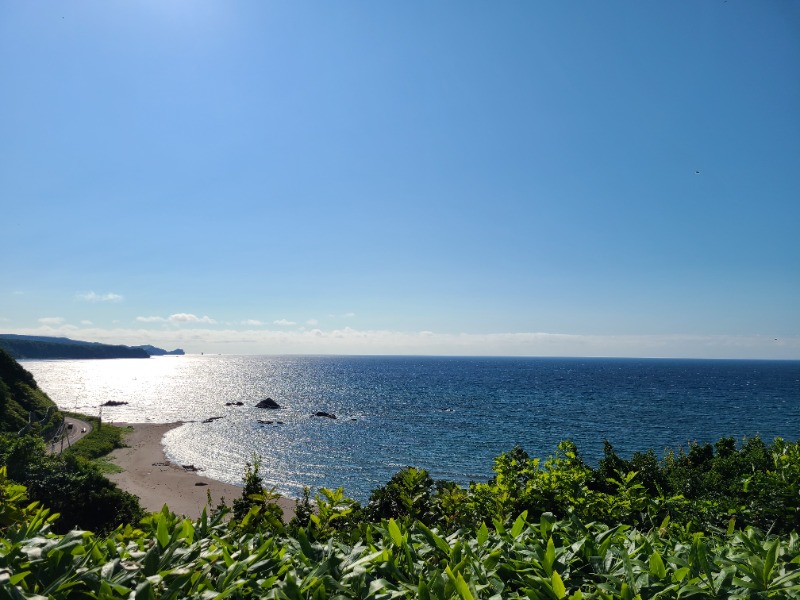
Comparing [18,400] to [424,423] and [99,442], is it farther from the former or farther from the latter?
[424,423]

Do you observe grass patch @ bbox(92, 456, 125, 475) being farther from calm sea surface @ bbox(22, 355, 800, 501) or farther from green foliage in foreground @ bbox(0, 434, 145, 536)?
green foliage in foreground @ bbox(0, 434, 145, 536)

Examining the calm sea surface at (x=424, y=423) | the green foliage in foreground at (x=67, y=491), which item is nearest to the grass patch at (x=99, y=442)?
the calm sea surface at (x=424, y=423)

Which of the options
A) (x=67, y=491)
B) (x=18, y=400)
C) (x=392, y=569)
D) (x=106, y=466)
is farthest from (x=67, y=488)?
(x=18, y=400)

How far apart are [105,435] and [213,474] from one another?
1957cm

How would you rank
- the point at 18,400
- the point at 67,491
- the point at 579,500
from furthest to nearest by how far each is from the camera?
1. the point at 18,400
2. the point at 67,491
3. the point at 579,500

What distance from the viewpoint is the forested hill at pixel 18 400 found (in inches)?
1746

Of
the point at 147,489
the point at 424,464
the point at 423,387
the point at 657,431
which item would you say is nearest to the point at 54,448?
the point at 147,489

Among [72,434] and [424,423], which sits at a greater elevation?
[72,434]

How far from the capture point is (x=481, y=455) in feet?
146

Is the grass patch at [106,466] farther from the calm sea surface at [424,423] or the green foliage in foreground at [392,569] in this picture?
the green foliage in foreground at [392,569]

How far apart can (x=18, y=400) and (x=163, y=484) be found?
27828 mm

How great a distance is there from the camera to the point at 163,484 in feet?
122

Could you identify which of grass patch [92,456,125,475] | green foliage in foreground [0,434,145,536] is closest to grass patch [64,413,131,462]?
grass patch [92,456,125,475]

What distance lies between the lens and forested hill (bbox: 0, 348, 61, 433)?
145ft
